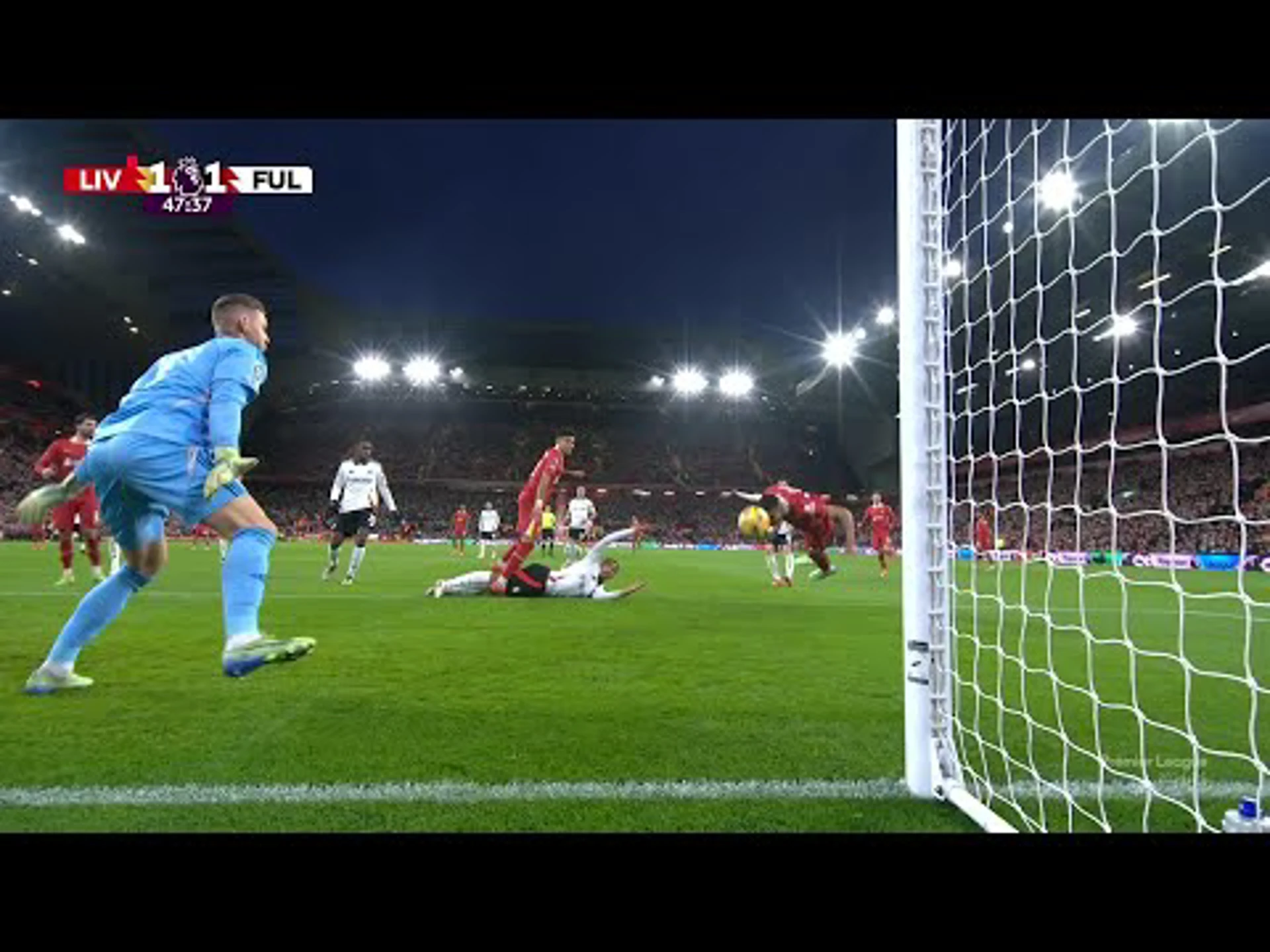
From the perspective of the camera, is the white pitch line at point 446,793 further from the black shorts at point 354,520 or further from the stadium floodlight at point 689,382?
the stadium floodlight at point 689,382

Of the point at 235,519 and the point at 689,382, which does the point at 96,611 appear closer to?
the point at 235,519

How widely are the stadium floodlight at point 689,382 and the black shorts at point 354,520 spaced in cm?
3533

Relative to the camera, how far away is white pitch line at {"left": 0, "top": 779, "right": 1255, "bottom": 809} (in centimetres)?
230

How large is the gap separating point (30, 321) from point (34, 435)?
4616mm

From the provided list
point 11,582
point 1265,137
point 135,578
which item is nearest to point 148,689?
point 135,578

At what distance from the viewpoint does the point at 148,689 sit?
12.5ft

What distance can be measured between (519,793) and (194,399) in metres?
2.27

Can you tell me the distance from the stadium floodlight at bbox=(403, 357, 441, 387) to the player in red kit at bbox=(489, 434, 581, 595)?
36338 millimetres

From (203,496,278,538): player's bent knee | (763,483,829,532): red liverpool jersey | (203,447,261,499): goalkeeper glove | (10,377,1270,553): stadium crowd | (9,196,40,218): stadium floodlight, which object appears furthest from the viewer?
(10,377,1270,553): stadium crowd

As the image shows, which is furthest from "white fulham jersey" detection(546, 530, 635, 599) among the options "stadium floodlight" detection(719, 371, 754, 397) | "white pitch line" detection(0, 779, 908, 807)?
"stadium floodlight" detection(719, 371, 754, 397)

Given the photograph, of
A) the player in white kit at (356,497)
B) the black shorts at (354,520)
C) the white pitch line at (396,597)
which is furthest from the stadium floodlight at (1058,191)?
the black shorts at (354,520)

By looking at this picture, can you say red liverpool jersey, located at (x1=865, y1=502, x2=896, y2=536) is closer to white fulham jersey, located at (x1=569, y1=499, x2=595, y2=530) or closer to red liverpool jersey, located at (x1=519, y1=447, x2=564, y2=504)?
white fulham jersey, located at (x1=569, y1=499, x2=595, y2=530)

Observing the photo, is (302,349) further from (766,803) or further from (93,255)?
(766,803)

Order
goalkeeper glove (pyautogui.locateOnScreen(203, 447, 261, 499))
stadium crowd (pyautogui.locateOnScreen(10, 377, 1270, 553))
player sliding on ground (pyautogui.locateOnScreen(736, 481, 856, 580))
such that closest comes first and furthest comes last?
goalkeeper glove (pyautogui.locateOnScreen(203, 447, 261, 499))
player sliding on ground (pyautogui.locateOnScreen(736, 481, 856, 580))
stadium crowd (pyautogui.locateOnScreen(10, 377, 1270, 553))
